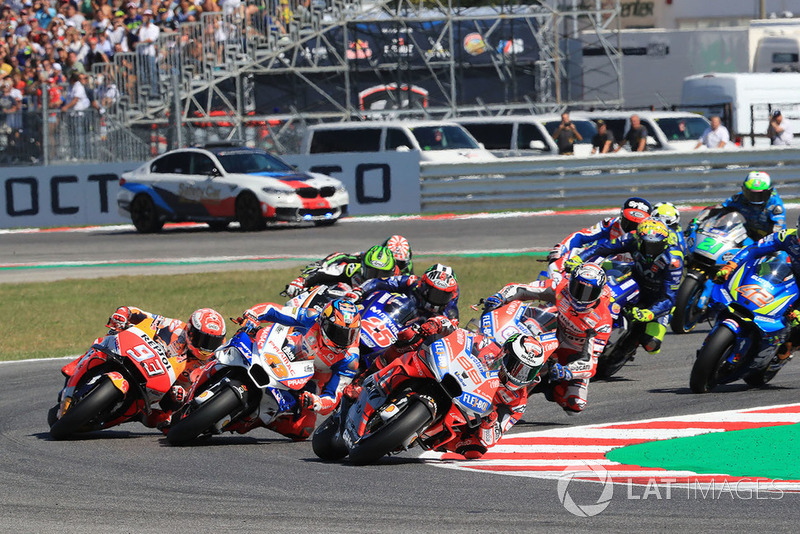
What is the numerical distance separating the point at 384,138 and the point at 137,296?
34.1 feet

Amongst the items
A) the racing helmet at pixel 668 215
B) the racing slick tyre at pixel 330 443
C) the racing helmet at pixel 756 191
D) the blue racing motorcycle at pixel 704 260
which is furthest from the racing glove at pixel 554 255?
the racing slick tyre at pixel 330 443

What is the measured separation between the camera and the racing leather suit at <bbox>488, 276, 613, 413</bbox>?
30.6ft

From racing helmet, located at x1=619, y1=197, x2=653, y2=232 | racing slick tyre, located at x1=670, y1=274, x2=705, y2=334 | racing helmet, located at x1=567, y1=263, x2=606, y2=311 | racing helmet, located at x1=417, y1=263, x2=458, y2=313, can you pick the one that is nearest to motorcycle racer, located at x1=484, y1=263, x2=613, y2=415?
racing helmet, located at x1=567, y1=263, x2=606, y2=311

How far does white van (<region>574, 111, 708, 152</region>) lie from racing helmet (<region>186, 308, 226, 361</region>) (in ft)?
63.6

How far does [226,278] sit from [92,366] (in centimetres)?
975

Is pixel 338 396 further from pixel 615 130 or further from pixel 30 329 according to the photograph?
pixel 615 130

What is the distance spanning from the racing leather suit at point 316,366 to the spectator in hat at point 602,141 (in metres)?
18.3

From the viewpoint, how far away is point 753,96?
31469 millimetres

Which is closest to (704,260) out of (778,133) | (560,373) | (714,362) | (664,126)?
(714,362)

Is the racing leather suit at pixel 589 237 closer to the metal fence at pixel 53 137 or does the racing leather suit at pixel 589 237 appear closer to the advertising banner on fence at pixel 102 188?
the advertising banner on fence at pixel 102 188

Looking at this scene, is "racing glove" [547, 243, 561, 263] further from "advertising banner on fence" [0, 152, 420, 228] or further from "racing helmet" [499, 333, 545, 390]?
"advertising banner on fence" [0, 152, 420, 228]

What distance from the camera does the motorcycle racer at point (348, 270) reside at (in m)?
10.4

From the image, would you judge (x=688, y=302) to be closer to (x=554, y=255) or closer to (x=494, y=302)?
(x=554, y=255)

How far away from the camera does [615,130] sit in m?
28.0
